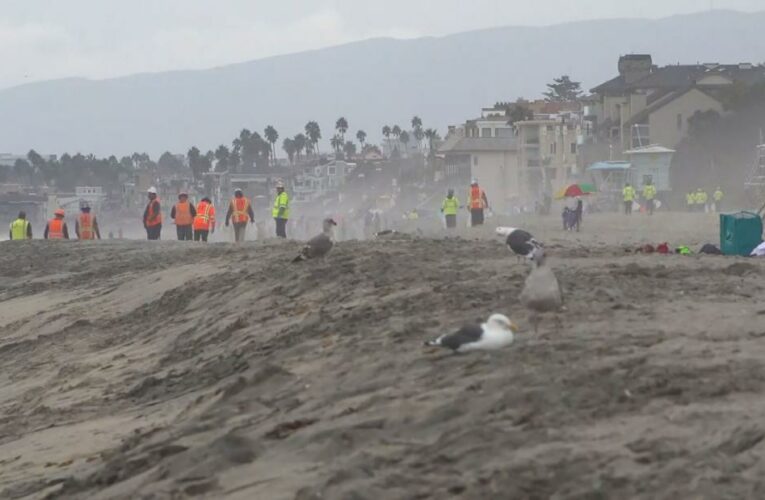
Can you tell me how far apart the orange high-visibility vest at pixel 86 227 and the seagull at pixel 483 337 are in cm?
2280

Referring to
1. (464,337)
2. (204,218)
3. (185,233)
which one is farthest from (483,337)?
(185,233)

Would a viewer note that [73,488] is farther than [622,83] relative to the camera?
No

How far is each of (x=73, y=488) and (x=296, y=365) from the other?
184cm

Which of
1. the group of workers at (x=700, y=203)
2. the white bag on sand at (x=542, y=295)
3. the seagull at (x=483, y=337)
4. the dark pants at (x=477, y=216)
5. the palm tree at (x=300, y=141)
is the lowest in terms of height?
the group of workers at (x=700, y=203)

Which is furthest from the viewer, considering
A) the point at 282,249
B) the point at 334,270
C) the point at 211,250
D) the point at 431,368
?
the point at 211,250

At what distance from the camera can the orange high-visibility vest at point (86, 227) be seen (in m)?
30.7

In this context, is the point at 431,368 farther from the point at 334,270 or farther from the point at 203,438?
the point at 334,270

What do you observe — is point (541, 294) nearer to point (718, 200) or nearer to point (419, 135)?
point (718, 200)

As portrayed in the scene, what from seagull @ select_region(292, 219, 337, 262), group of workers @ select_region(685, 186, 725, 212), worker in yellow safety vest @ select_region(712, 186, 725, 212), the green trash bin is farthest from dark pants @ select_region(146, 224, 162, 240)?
group of workers @ select_region(685, 186, 725, 212)

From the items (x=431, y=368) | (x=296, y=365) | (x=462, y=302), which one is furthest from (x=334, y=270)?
(x=431, y=368)

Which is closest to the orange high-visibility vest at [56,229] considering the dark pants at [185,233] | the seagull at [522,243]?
the dark pants at [185,233]

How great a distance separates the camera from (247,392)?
944cm

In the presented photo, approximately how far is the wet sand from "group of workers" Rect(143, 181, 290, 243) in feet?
35.1

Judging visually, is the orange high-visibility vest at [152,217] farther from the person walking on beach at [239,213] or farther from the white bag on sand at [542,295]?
the white bag on sand at [542,295]
